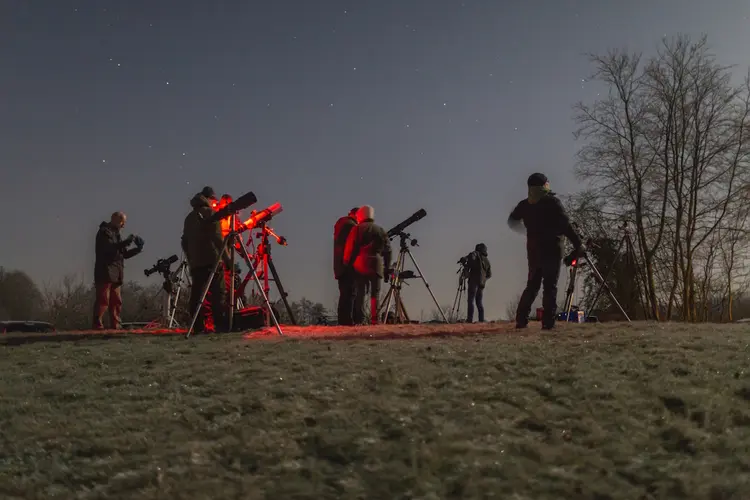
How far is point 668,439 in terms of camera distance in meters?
3.57

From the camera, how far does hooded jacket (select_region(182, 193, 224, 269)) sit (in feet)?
29.9

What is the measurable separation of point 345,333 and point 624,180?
588 inches

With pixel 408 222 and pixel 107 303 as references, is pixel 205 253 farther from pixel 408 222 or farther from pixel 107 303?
pixel 408 222

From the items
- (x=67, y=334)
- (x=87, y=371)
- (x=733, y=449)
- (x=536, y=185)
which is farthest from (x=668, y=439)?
(x=67, y=334)

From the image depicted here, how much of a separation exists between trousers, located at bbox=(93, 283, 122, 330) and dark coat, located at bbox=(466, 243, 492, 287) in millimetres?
8328

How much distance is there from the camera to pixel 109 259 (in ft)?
34.3

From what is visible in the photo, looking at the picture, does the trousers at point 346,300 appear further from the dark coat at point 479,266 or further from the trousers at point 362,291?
the dark coat at point 479,266

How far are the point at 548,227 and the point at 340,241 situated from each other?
392cm

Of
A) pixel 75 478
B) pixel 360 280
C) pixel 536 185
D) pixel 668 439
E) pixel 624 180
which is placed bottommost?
pixel 75 478

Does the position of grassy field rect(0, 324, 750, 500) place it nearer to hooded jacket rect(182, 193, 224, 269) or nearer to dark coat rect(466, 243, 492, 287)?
hooded jacket rect(182, 193, 224, 269)

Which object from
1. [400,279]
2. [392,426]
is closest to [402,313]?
[400,279]

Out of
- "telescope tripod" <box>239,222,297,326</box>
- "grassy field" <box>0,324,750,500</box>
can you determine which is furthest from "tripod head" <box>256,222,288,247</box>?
"grassy field" <box>0,324,750,500</box>

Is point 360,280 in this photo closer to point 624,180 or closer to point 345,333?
point 345,333

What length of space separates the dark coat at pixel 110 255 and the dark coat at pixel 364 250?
3.65 meters
